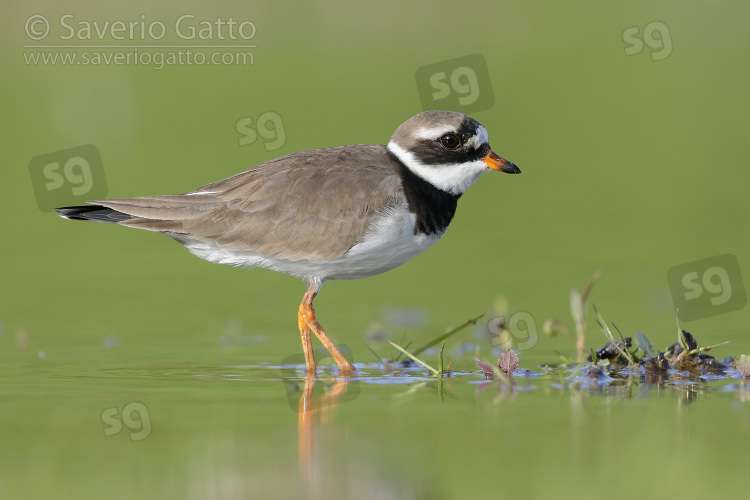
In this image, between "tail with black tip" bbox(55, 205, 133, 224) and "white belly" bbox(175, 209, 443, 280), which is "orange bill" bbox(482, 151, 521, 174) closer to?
"white belly" bbox(175, 209, 443, 280)

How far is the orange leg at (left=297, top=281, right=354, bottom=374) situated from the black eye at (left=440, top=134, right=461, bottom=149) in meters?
1.53

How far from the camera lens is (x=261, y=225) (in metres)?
9.11

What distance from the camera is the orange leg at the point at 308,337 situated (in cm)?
873

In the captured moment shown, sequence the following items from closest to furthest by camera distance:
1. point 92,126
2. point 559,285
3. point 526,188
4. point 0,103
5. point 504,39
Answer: point 559,285
point 526,188
point 92,126
point 0,103
point 504,39

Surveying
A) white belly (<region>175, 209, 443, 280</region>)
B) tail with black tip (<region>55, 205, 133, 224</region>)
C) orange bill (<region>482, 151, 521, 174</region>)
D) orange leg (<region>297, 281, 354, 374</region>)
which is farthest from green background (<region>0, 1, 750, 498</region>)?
orange bill (<region>482, 151, 521, 174</region>)

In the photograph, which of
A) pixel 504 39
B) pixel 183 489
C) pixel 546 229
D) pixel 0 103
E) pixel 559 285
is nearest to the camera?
pixel 183 489

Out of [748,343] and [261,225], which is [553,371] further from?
[261,225]

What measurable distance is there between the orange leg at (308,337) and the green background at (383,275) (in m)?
0.35

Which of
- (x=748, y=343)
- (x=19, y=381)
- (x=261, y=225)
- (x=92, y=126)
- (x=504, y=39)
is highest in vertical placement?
(x=504, y=39)

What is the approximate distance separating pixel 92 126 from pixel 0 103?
2687 millimetres

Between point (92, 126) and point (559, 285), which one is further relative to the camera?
point (92, 126)

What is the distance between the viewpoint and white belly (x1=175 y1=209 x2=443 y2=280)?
28.8ft

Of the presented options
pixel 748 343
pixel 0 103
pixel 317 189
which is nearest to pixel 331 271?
pixel 317 189

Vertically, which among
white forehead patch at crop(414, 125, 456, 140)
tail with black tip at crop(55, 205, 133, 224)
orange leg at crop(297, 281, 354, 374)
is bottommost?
orange leg at crop(297, 281, 354, 374)
